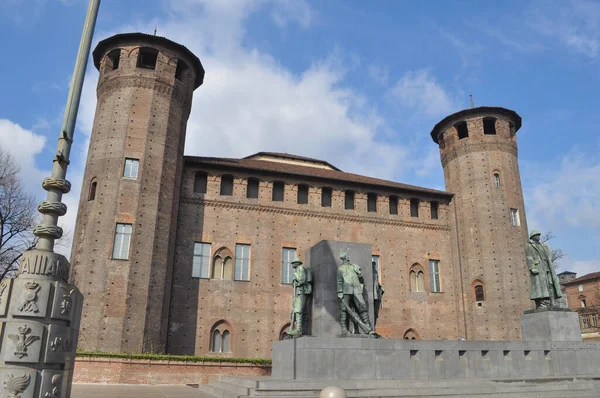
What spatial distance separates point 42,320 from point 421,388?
26.8 ft

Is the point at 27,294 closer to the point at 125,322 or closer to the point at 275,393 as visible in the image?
the point at 275,393

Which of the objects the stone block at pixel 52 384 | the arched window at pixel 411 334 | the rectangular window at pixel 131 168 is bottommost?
the stone block at pixel 52 384

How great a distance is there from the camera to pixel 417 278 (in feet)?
96.3

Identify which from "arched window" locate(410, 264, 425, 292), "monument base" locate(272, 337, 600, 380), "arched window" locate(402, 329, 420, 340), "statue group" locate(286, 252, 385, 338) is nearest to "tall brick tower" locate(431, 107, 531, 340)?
"arched window" locate(410, 264, 425, 292)

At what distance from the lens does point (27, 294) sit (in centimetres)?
480

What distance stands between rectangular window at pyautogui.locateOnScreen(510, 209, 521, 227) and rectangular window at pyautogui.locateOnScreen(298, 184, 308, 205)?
1340 centimetres

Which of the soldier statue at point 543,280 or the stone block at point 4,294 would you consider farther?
the soldier statue at point 543,280

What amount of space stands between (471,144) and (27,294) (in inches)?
1210

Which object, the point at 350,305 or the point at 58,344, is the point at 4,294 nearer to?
the point at 58,344

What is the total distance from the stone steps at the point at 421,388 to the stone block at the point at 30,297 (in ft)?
19.7

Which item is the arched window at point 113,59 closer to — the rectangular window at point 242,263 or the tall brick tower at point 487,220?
the rectangular window at point 242,263

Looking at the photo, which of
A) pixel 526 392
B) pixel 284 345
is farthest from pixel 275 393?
pixel 526 392

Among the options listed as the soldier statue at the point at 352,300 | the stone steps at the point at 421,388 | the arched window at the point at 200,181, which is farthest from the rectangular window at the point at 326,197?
the stone steps at the point at 421,388

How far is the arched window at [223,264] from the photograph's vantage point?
25250 mm
